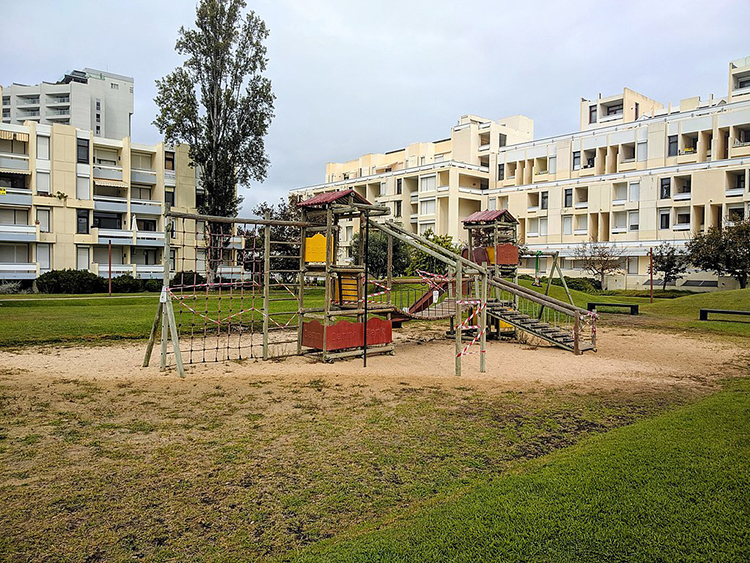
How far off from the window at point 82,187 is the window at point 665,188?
48557mm

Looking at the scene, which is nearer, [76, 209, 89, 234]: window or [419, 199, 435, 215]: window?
[76, 209, 89, 234]: window

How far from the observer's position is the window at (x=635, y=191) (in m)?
49.9

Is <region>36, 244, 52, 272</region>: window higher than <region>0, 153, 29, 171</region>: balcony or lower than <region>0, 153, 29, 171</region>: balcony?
lower

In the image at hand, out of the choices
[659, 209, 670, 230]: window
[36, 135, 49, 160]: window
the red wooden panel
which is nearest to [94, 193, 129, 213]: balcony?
[36, 135, 49, 160]: window

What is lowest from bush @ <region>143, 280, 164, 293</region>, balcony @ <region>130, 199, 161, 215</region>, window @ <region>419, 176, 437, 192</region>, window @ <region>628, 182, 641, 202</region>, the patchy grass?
the patchy grass

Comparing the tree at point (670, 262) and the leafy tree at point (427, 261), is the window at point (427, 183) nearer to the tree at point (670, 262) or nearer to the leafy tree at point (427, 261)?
the leafy tree at point (427, 261)

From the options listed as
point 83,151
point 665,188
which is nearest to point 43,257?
point 83,151

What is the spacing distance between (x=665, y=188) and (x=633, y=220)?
11.9 feet

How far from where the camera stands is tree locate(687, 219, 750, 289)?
3759cm

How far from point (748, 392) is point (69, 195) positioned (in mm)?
51891

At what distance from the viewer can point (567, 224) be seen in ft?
182

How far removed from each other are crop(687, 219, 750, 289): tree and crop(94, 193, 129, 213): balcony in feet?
152

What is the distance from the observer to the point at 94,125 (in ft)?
259

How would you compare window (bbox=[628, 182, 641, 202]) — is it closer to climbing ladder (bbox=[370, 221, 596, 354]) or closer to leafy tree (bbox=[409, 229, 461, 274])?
leafy tree (bbox=[409, 229, 461, 274])
